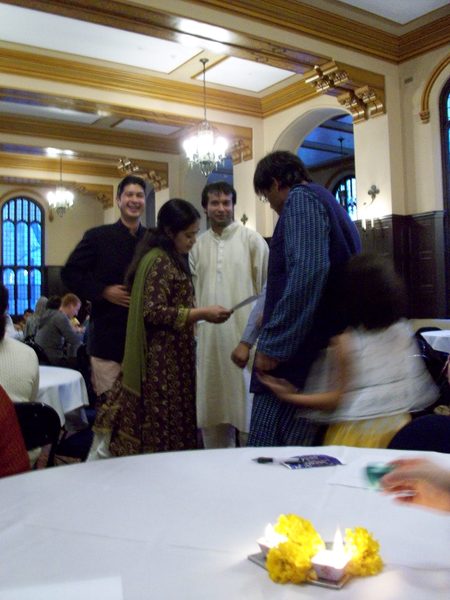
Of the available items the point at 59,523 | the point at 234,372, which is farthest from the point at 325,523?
the point at 234,372

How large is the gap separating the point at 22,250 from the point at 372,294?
15516 mm

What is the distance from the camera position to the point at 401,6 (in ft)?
23.1

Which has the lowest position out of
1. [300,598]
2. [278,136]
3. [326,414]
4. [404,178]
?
[300,598]

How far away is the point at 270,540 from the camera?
0.87m

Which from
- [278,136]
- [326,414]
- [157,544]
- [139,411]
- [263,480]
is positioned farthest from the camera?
[278,136]

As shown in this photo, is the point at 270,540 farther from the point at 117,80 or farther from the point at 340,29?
the point at 117,80

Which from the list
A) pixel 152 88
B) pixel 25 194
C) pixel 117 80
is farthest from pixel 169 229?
pixel 25 194

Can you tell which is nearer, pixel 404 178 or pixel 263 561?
pixel 263 561

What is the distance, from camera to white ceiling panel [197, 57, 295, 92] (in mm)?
8266

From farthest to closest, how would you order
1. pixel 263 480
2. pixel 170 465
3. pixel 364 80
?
pixel 364 80
pixel 170 465
pixel 263 480

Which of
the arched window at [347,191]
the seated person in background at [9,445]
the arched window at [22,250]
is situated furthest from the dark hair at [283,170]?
the arched window at [22,250]

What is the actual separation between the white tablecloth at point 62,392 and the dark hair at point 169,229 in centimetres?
104

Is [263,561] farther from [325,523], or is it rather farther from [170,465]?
[170,465]

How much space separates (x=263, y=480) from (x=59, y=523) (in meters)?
0.43
